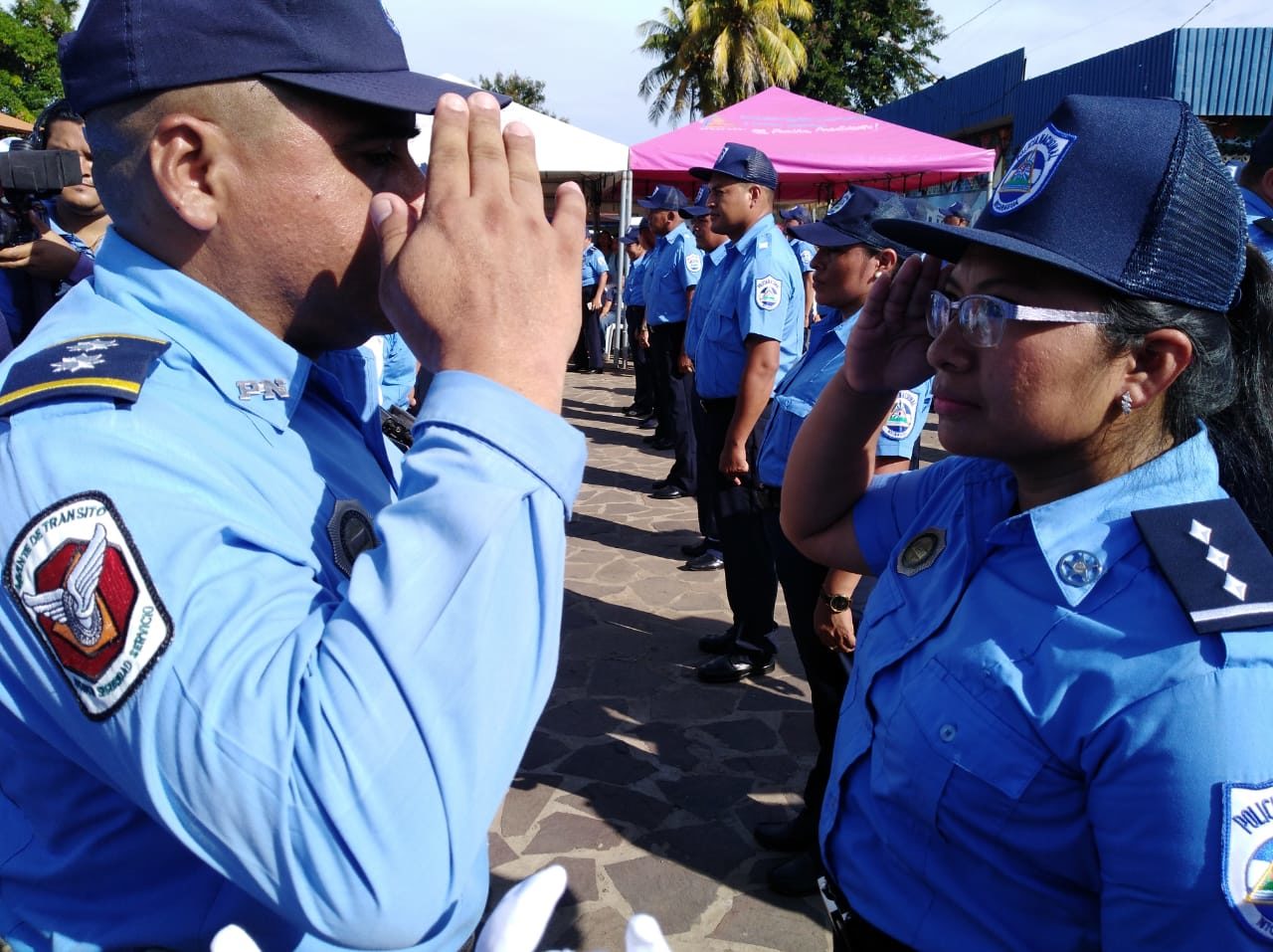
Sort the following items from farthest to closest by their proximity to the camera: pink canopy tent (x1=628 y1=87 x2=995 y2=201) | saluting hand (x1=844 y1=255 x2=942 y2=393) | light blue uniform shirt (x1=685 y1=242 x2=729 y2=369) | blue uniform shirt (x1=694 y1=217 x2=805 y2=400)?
1. pink canopy tent (x1=628 y1=87 x2=995 y2=201)
2. light blue uniform shirt (x1=685 y1=242 x2=729 y2=369)
3. blue uniform shirt (x1=694 y1=217 x2=805 y2=400)
4. saluting hand (x1=844 y1=255 x2=942 y2=393)

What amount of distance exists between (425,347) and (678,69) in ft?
119

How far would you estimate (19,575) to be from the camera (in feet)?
2.66

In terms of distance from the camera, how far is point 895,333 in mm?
1846

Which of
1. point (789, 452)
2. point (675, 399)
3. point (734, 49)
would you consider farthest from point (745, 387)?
point (734, 49)

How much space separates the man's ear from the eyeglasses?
3.51 ft

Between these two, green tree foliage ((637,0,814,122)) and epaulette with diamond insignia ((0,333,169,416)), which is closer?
epaulette with diamond insignia ((0,333,169,416))

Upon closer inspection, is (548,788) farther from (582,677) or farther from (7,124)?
(7,124)

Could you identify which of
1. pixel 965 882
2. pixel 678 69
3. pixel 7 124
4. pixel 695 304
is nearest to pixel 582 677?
pixel 695 304

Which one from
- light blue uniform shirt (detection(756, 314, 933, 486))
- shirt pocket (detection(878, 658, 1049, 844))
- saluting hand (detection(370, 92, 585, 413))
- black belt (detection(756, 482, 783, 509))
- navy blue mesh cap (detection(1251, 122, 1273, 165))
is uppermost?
navy blue mesh cap (detection(1251, 122, 1273, 165))

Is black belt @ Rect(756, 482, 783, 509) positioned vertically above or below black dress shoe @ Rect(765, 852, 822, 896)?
above

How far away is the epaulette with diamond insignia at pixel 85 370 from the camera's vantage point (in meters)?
0.87

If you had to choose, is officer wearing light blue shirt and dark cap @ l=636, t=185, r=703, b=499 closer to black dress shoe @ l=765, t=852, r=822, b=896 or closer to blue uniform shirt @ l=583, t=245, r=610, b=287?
blue uniform shirt @ l=583, t=245, r=610, b=287

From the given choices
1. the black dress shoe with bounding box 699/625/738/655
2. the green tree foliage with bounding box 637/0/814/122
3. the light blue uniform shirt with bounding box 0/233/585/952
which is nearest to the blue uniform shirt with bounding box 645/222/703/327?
the black dress shoe with bounding box 699/625/738/655

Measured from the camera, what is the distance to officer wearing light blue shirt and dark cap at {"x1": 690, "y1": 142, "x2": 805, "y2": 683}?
468 cm
